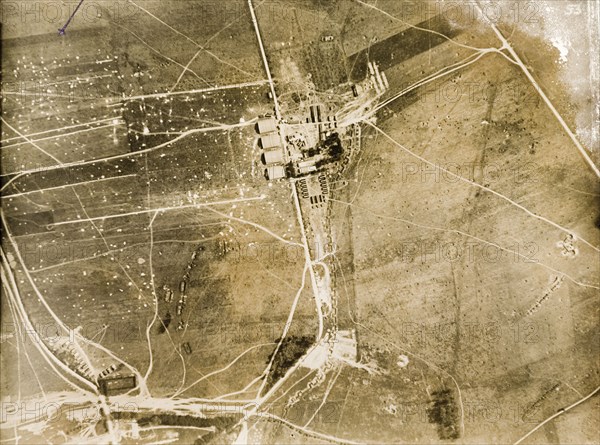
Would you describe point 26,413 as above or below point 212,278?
below

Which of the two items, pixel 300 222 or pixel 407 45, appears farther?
pixel 300 222

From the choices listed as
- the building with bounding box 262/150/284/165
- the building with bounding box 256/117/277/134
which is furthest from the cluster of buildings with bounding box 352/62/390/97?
the building with bounding box 262/150/284/165

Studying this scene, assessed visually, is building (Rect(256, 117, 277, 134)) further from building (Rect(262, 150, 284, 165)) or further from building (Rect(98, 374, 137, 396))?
building (Rect(98, 374, 137, 396))

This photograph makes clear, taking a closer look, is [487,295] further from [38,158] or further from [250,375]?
[38,158]

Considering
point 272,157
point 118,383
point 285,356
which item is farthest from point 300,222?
point 118,383

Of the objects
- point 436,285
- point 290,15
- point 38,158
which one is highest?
point 290,15

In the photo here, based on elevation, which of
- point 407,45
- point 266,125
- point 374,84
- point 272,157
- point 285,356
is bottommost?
point 285,356

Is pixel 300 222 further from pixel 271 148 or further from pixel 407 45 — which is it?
pixel 407 45

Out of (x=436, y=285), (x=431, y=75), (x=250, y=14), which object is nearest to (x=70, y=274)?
(x=250, y=14)
